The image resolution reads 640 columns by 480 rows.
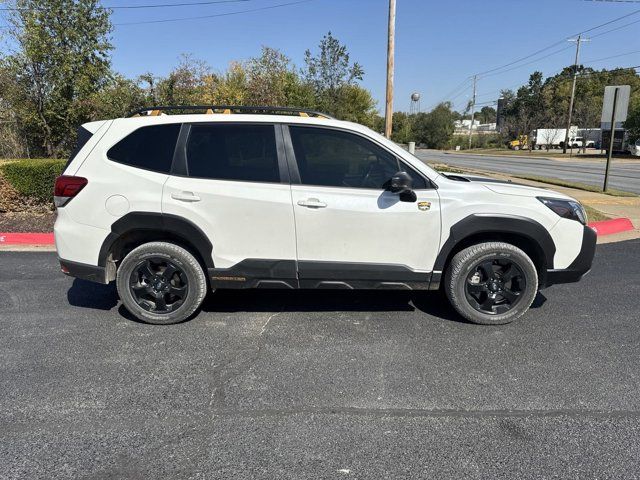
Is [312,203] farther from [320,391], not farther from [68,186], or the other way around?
[68,186]

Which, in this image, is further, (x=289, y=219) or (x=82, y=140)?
(x=82, y=140)

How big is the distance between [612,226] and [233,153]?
25.1ft

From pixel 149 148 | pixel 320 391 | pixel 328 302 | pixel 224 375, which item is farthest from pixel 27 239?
pixel 320 391

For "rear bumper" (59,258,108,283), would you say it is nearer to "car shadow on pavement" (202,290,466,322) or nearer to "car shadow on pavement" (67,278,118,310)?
"car shadow on pavement" (67,278,118,310)

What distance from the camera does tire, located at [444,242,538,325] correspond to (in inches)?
156

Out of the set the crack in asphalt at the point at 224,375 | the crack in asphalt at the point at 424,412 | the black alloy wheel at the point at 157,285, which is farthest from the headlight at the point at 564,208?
the black alloy wheel at the point at 157,285

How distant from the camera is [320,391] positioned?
308 centimetres

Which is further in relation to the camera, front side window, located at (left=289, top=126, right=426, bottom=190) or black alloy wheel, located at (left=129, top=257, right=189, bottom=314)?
black alloy wheel, located at (left=129, top=257, right=189, bottom=314)

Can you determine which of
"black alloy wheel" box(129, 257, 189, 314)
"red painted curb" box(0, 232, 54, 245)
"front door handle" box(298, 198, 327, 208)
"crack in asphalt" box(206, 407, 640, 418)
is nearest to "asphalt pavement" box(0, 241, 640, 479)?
"crack in asphalt" box(206, 407, 640, 418)

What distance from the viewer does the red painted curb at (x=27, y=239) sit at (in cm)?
739

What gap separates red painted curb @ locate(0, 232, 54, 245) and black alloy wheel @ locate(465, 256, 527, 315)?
661cm

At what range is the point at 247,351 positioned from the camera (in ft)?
12.0

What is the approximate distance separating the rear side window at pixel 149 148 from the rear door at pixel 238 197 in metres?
0.09

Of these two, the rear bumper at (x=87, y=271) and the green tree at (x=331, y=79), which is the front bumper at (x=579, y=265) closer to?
the rear bumper at (x=87, y=271)
